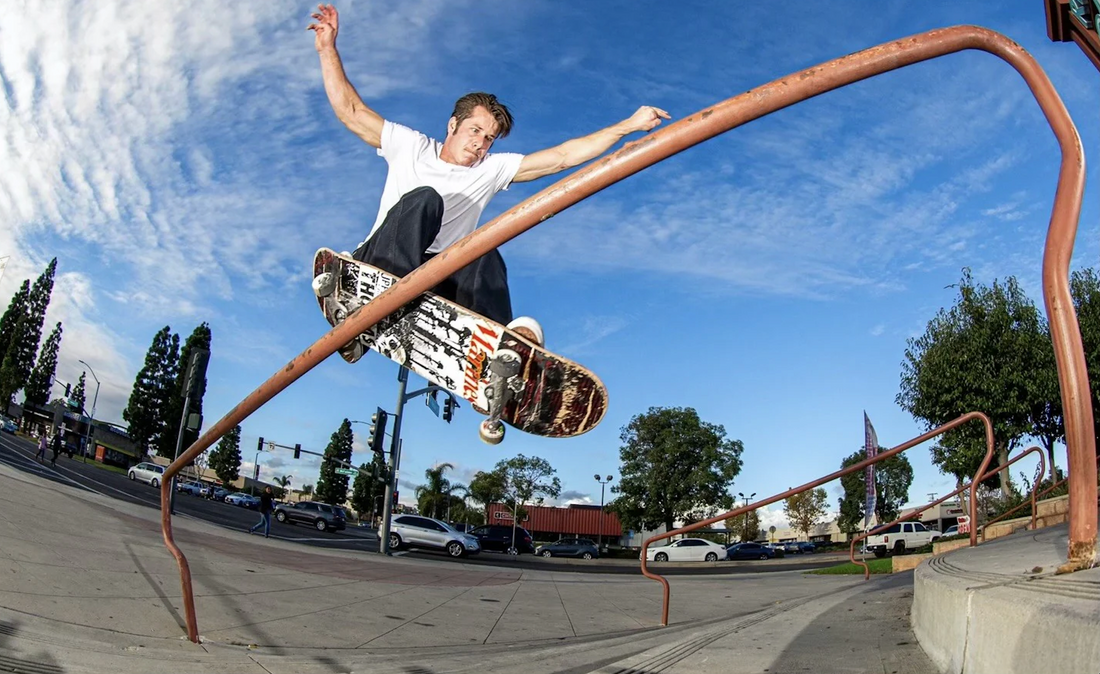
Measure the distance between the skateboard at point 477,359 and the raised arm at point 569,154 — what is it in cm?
87

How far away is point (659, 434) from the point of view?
3516 centimetres

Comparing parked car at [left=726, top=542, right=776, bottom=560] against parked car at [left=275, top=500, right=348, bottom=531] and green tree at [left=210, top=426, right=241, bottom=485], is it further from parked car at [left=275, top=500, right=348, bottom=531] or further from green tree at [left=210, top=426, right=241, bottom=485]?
green tree at [left=210, top=426, right=241, bottom=485]

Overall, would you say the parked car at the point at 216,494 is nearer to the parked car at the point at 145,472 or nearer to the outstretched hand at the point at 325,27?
the parked car at the point at 145,472

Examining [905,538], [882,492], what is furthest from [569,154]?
[882,492]

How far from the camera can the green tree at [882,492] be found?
243 feet

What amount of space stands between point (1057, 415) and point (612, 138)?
23.9 m

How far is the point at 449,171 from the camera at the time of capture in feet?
10.3

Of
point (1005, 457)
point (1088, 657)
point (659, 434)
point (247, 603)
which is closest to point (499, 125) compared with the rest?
point (1088, 657)

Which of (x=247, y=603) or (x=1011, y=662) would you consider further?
(x=247, y=603)

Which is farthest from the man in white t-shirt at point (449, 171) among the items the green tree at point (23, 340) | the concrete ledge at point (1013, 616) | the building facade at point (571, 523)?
the green tree at point (23, 340)

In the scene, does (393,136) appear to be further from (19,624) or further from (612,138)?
(19,624)

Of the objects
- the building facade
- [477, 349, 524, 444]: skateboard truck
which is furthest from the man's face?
the building facade

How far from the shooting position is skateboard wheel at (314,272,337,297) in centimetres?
289

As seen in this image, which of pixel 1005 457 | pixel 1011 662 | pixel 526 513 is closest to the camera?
pixel 1011 662
